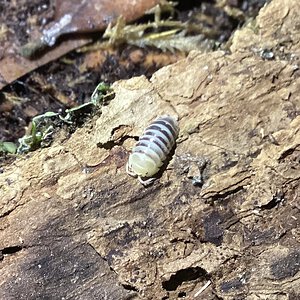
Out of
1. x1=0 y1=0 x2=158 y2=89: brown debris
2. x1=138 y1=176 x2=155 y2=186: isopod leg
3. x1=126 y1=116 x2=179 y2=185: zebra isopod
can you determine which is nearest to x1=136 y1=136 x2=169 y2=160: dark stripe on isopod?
x1=126 y1=116 x2=179 y2=185: zebra isopod

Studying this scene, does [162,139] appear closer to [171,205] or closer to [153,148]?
[153,148]

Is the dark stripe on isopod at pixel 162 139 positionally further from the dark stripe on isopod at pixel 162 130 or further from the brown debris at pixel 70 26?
the brown debris at pixel 70 26

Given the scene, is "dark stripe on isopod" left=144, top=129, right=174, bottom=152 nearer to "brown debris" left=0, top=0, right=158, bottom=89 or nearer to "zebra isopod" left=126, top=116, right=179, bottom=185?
"zebra isopod" left=126, top=116, right=179, bottom=185

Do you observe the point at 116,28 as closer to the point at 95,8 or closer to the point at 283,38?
the point at 95,8

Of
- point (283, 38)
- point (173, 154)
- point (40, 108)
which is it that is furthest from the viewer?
point (40, 108)

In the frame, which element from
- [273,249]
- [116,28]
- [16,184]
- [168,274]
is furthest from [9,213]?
[116,28]
